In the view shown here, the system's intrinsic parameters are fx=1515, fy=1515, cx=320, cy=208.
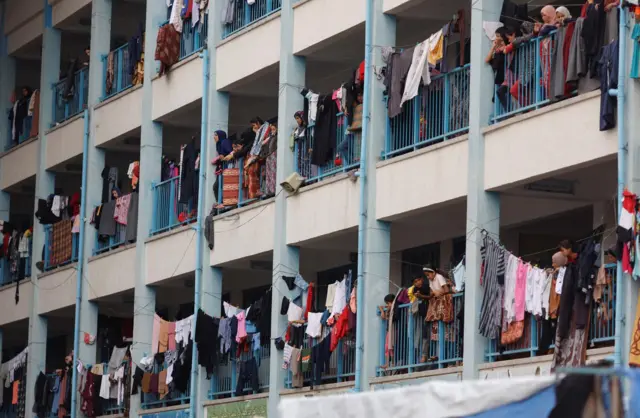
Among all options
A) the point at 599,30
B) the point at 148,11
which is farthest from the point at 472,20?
the point at 148,11

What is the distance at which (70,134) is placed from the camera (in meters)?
35.9

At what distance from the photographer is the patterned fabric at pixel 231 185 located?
1134 inches

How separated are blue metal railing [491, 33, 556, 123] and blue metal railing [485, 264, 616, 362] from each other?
9.28ft

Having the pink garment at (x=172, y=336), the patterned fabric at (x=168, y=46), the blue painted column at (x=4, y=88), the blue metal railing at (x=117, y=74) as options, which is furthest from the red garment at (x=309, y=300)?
the blue painted column at (x=4, y=88)

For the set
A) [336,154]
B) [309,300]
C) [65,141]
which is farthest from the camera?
[65,141]

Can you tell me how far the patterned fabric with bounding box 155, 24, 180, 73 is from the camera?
3120cm

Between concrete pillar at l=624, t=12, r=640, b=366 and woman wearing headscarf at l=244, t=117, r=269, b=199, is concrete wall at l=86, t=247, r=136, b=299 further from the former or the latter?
concrete pillar at l=624, t=12, r=640, b=366

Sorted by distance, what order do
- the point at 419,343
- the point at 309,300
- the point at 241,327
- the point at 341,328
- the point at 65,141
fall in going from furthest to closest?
1. the point at 65,141
2. the point at 241,327
3. the point at 309,300
4. the point at 341,328
5. the point at 419,343

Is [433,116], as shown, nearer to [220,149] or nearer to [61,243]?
[220,149]

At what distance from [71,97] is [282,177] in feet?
35.7

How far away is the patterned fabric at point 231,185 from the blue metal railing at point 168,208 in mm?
1674

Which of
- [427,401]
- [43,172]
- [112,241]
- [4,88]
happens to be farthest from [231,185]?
[427,401]

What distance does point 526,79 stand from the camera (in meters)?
20.9

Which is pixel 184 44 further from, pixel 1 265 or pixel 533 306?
pixel 533 306
